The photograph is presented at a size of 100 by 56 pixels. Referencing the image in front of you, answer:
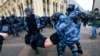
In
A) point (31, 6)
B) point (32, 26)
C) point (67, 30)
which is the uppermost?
point (67, 30)

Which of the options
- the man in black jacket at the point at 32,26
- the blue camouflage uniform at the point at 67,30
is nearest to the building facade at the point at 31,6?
the man in black jacket at the point at 32,26

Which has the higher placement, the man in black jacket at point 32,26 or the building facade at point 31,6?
the man in black jacket at point 32,26

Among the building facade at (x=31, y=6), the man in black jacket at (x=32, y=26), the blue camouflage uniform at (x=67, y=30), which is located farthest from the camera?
the building facade at (x=31, y=6)

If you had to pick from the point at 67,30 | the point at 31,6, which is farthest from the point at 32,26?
the point at 31,6

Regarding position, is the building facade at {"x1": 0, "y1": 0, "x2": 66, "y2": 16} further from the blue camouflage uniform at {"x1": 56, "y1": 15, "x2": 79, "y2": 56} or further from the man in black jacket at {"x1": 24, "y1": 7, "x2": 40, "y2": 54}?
the blue camouflage uniform at {"x1": 56, "y1": 15, "x2": 79, "y2": 56}

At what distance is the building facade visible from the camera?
37.0 meters

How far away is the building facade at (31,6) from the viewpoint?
37031 millimetres

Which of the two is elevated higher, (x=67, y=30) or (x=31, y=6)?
(x=67, y=30)

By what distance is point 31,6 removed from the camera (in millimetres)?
37625

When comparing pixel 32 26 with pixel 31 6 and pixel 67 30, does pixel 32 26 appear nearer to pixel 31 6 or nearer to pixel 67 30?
pixel 67 30

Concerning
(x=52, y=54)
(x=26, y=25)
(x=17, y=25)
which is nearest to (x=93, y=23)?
(x=52, y=54)

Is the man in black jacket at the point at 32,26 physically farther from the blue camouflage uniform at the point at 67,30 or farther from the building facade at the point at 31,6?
the building facade at the point at 31,6

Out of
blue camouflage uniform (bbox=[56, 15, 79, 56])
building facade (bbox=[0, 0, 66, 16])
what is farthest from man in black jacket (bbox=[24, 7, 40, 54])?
building facade (bbox=[0, 0, 66, 16])

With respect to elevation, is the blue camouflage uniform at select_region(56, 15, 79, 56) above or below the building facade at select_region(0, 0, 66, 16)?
above
